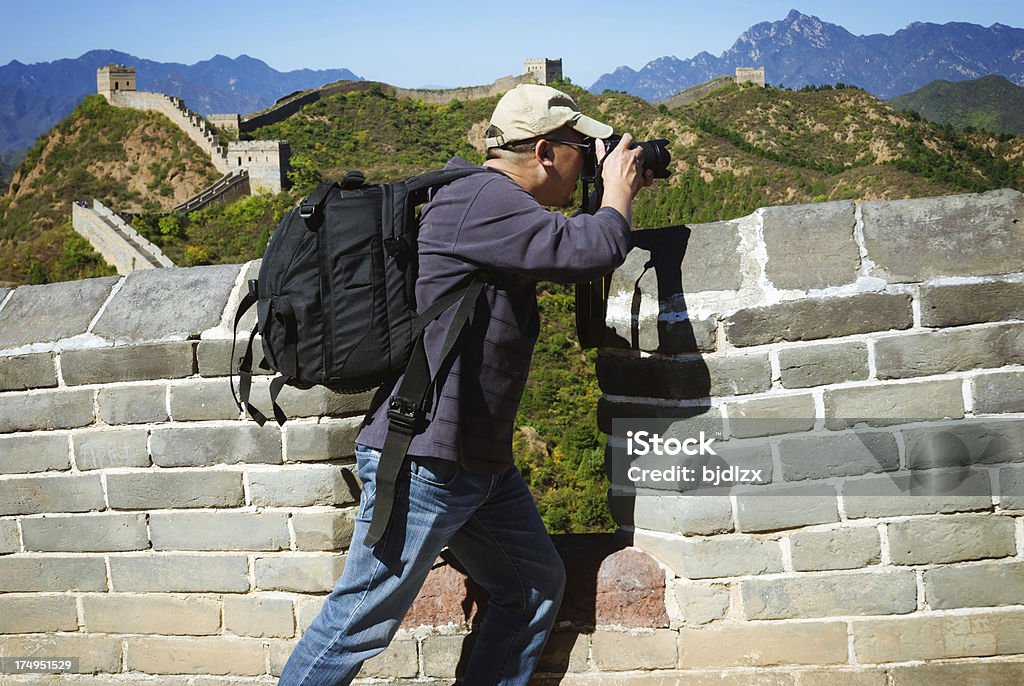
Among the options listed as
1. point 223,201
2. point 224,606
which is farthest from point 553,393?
point 223,201

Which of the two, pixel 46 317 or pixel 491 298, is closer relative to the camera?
pixel 491 298

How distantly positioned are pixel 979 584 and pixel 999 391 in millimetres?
546

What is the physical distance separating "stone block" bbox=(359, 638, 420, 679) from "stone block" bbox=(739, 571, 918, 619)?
39.6 inches

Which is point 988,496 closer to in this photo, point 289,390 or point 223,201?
point 289,390

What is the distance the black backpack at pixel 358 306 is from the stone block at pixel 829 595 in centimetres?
117

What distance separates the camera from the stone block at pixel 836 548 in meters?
2.59

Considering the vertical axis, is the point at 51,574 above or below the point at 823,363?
below

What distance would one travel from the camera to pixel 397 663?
288 centimetres

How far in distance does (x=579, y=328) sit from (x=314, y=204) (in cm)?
89

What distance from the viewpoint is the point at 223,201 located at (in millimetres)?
52531

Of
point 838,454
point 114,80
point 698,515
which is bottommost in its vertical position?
point 698,515

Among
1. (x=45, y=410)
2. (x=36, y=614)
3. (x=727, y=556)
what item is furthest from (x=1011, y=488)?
(x=36, y=614)

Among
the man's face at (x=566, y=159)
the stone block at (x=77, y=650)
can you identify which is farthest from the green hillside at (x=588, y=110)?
the man's face at (x=566, y=159)

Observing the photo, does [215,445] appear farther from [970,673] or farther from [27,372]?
[970,673]
